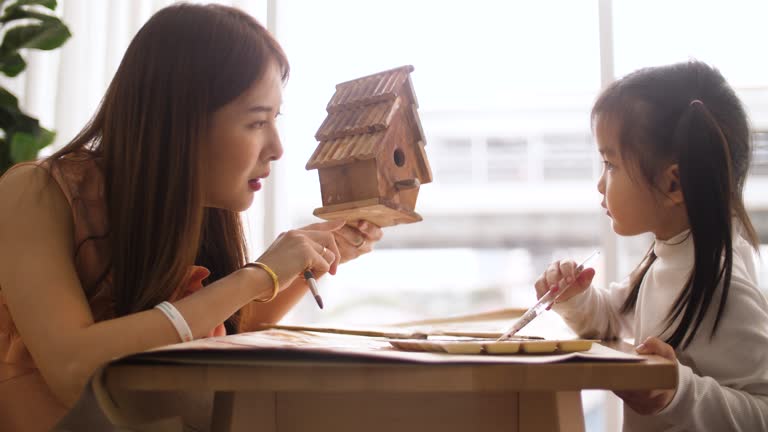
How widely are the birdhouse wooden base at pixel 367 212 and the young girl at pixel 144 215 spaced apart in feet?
0.31

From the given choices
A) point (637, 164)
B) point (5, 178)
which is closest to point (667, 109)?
point (637, 164)

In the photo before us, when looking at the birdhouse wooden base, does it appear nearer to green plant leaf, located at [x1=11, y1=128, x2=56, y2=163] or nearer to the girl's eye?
the girl's eye

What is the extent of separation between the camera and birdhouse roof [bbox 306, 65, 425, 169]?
1277 mm

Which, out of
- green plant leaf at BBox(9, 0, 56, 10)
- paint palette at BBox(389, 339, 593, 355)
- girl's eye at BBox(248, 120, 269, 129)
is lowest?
paint palette at BBox(389, 339, 593, 355)

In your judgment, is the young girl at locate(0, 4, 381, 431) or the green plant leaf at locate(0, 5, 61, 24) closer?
the young girl at locate(0, 4, 381, 431)

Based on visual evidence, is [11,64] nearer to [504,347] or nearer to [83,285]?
[83,285]

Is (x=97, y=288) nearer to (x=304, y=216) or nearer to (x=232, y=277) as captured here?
(x=232, y=277)

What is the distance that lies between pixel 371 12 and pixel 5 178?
1.51m

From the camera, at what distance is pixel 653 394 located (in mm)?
868

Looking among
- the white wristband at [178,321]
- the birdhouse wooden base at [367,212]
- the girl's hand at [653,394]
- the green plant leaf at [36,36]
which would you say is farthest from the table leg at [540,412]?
the green plant leaf at [36,36]

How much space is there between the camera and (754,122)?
2.06m

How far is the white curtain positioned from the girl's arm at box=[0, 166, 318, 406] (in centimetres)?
132

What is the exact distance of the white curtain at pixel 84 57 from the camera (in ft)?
7.48

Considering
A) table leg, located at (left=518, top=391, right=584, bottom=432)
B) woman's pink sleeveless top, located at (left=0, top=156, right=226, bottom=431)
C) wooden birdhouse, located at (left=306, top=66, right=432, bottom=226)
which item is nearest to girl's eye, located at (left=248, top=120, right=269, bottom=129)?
wooden birdhouse, located at (left=306, top=66, right=432, bottom=226)
